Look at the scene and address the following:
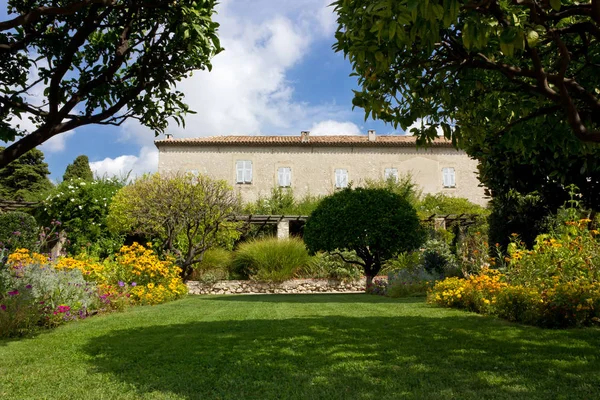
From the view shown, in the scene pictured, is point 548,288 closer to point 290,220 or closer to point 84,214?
point 290,220

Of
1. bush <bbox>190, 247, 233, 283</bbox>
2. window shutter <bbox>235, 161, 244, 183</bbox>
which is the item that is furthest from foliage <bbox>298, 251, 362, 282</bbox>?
window shutter <bbox>235, 161, 244, 183</bbox>

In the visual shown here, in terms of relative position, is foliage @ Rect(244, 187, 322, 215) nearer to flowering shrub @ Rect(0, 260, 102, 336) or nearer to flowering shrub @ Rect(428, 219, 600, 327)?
flowering shrub @ Rect(428, 219, 600, 327)

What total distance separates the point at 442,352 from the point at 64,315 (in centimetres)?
583

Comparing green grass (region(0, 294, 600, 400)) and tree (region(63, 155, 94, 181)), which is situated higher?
tree (region(63, 155, 94, 181))

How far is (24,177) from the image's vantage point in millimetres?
31422

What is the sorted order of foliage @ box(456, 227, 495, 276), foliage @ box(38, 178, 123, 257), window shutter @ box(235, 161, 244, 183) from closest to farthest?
1. foliage @ box(456, 227, 495, 276)
2. foliage @ box(38, 178, 123, 257)
3. window shutter @ box(235, 161, 244, 183)

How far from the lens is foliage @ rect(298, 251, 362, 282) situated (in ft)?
56.9

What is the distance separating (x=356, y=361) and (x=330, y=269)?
43.4 feet

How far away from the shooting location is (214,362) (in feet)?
14.1

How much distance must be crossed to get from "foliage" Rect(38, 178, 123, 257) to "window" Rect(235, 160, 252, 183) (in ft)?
28.1

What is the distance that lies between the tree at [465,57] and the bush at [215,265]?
549 inches

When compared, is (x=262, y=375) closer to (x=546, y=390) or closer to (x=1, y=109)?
(x=546, y=390)

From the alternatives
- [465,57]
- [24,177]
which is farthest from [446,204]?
[24,177]

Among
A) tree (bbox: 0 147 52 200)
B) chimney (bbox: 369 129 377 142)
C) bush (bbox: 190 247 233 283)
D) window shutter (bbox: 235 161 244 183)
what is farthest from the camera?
tree (bbox: 0 147 52 200)
